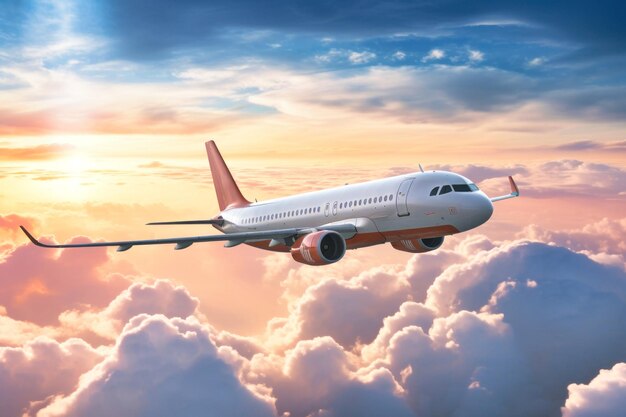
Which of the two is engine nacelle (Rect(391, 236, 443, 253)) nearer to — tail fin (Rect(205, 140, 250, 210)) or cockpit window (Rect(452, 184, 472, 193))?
cockpit window (Rect(452, 184, 472, 193))

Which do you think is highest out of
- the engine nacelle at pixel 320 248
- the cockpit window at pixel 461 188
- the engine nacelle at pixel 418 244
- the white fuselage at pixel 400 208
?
the cockpit window at pixel 461 188

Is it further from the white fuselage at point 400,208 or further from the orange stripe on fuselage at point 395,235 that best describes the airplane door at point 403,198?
the orange stripe on fuselage at point 395,235

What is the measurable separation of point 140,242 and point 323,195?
48.8 ft

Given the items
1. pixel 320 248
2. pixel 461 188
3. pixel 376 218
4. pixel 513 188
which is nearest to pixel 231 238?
pixel 320 248

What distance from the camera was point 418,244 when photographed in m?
53.3

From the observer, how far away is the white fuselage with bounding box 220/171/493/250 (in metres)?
45.9

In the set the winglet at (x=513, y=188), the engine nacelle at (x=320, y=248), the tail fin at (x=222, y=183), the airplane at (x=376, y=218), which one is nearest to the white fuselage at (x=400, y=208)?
the airplane at (x=376, y=218)

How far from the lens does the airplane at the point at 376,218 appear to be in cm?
4609

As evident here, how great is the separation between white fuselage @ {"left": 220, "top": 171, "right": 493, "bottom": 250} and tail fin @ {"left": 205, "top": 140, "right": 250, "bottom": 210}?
18301 mm

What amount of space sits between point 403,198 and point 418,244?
254 inches

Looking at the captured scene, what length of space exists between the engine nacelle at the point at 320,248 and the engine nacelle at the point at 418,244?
587 centimetres

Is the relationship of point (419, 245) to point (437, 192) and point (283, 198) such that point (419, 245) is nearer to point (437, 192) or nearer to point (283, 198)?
point (437, 192)

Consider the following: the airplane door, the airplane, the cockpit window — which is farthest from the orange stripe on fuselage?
the cockpit window

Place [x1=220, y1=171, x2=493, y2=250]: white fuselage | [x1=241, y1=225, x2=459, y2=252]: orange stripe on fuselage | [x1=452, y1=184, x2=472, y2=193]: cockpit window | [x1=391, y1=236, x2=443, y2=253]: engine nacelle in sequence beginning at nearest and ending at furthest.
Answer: [x1=220, y1=171, x2=493, y2=250]: white fuselage, [x1=452, y1=184, x2=472, y2=193]: cockpit window, [x1=241, y1=225, x2=459, y2=252]: orange stripe on fuselage, [x1=391, y1=236, x2=443, y2=253]: engine nacelle
